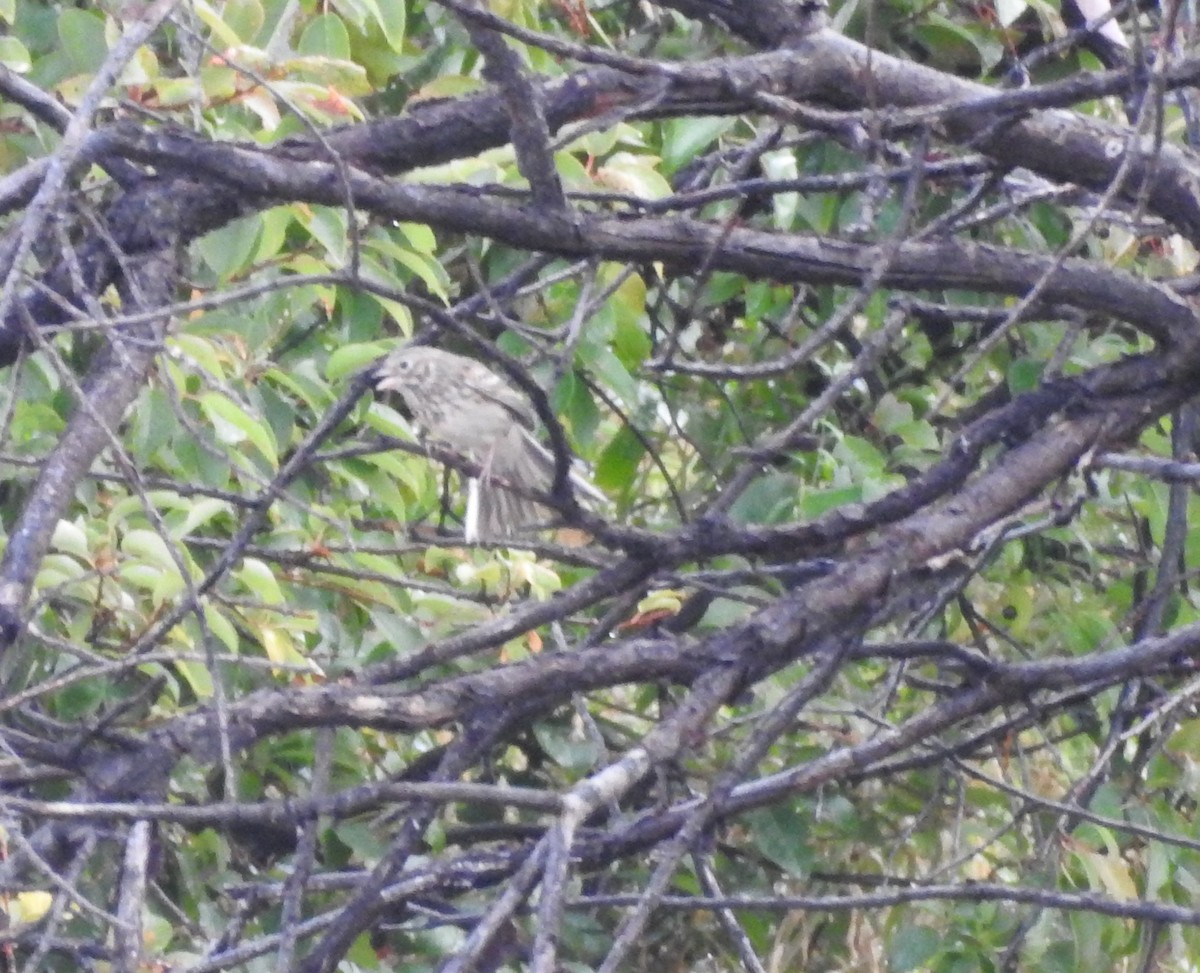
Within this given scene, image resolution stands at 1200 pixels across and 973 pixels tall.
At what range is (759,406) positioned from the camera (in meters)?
4.71

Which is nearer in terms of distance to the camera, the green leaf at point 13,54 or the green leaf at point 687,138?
the green leaf at point 13,54

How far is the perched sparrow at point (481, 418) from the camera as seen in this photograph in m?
4.24

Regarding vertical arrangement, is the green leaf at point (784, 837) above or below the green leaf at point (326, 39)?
below

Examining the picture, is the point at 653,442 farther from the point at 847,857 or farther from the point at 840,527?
→ the point at 840,527

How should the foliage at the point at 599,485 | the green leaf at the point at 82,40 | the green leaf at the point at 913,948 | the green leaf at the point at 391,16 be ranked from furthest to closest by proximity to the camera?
the green leaf at the point at 913,948 → the green leaf at the point at 391,16 → the green leaf at the point at 82,40 → the foliage at the point at 599,485

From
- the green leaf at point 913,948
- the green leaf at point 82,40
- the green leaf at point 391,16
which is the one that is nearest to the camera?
the green leaf at point 82,40

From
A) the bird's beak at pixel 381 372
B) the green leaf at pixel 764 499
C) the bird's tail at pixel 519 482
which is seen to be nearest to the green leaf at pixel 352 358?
the bird's beak at pixel 381 372

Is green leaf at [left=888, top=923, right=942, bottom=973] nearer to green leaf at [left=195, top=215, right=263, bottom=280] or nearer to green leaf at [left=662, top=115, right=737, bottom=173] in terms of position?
green leaf at [left=662, top=115, right=737, bottom=173]

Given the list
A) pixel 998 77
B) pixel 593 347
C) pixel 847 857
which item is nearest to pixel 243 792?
pixel 593 347

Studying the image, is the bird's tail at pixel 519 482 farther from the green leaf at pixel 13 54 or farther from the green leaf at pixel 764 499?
the green leaf at pixel 13 54

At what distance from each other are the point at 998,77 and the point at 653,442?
4.11 feet

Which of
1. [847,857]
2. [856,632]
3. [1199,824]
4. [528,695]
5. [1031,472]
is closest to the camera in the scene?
[528,695]

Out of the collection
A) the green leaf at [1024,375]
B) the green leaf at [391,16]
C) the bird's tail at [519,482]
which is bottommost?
the bird's tail at [519,482]

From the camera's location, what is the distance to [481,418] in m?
4.64
